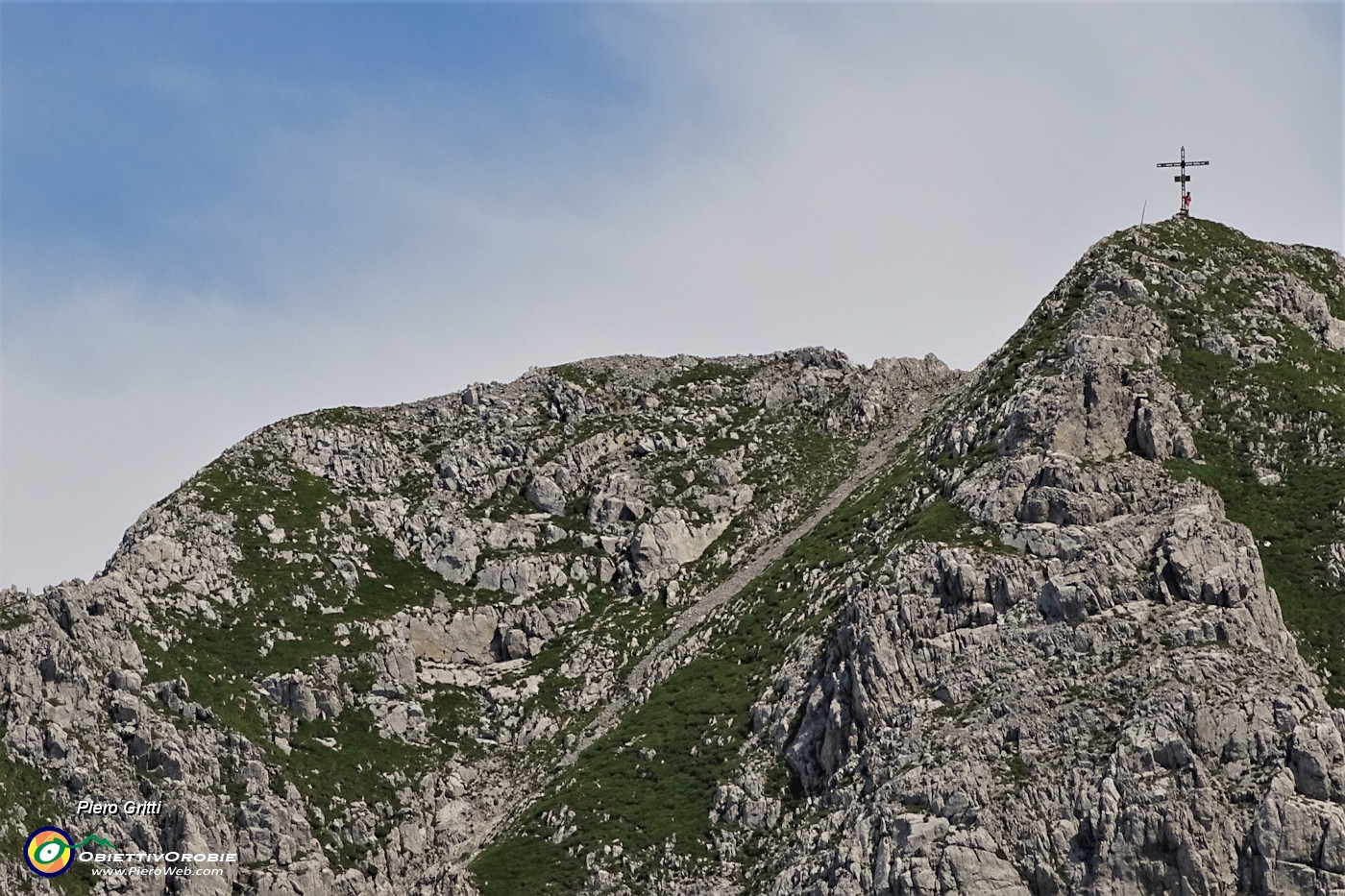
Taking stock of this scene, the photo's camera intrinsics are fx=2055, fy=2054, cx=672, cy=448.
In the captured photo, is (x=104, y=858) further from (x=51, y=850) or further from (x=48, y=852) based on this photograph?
(x=48, y=852)

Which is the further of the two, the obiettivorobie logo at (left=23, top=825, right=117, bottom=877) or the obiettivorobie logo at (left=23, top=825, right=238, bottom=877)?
the obiettivorobie logo at (left=23, top=825, right=238, bottom=877)

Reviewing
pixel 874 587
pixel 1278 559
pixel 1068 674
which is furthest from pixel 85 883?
pixel 1278 559

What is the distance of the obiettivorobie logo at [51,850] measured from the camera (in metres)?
172

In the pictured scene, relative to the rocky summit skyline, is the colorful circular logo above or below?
below

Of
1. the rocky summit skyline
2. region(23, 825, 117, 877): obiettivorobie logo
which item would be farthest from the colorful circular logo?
the rocky summit skyline

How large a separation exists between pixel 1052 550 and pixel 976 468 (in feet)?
63.9

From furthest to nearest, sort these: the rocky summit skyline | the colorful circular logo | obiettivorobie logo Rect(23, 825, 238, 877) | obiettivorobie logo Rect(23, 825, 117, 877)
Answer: obiettivorobie logo Rect(23, 825, 238, 877) < obiettivorobie logo Rect(23, 825, 117, 877) < the colorful circular logo < the rocky summit skyline

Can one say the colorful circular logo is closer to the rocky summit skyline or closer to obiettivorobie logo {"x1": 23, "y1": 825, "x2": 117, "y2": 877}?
obiettivorobie logo {"x1": 23, "y1": 825, "x2": 117, "y2": 877}

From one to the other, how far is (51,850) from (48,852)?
512mm

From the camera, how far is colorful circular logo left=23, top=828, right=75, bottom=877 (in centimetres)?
17150

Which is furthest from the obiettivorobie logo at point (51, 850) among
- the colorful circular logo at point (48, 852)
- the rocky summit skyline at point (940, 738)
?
the rocky summit skyline at point (940, 738)

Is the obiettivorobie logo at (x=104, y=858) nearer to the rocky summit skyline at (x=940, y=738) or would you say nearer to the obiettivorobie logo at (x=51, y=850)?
the obiettivorobie logo at (x=51, y=850)

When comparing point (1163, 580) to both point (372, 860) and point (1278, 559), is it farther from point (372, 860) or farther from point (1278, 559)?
point (372, 860)

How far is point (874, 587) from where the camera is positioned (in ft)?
596
